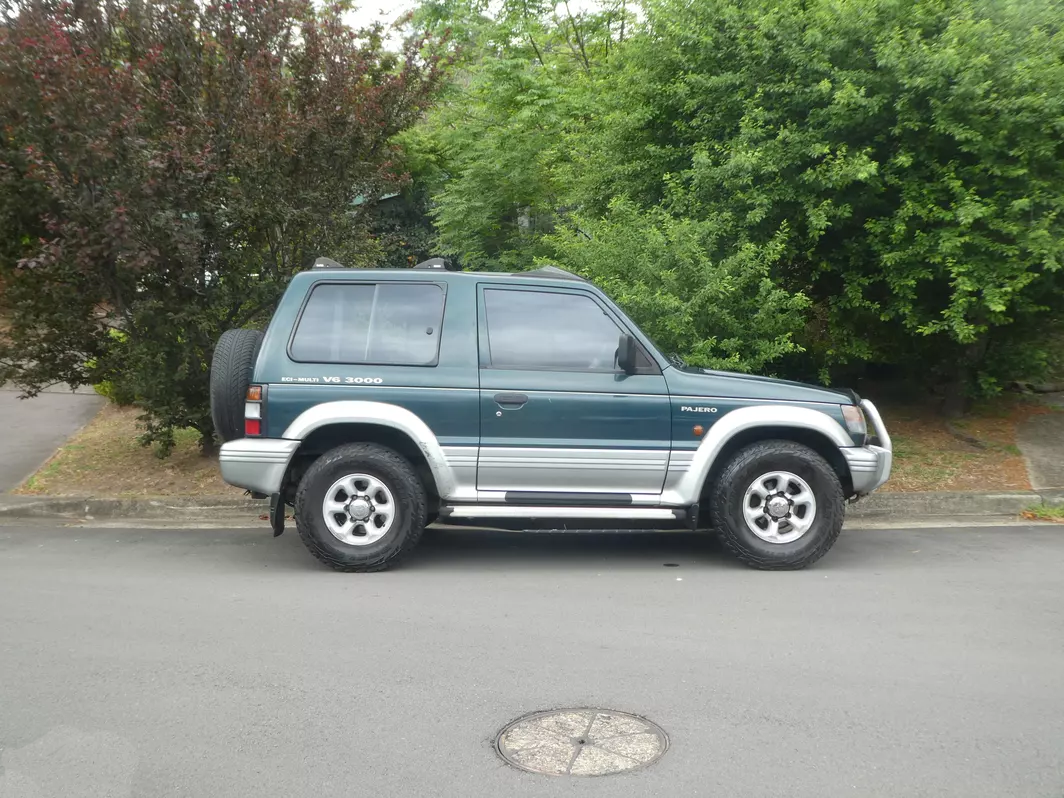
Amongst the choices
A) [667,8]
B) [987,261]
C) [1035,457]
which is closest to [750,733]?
[987,261]

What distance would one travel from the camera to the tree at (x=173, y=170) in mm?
8445

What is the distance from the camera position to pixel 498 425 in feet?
22.5

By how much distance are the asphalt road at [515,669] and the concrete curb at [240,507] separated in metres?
1.17

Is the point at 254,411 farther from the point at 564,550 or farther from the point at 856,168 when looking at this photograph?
the point at 856,168

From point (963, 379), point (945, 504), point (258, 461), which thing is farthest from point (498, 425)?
point (963, 379)

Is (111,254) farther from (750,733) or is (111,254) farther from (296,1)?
(750,733)

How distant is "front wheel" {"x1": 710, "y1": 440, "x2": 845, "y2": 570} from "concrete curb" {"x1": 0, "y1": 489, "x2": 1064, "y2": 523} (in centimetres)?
198

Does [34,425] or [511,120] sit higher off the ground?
[511,120]

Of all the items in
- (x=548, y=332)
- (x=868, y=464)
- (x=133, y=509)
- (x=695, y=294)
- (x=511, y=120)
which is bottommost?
(x=133, y=509)

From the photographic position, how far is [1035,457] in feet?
32.4

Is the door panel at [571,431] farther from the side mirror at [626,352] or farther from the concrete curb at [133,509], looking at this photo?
the concrete curb at [133,509]

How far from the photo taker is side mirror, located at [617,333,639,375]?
6.80 metres

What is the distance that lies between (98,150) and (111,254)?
1.01 m

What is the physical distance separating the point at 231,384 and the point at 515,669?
315 cm
